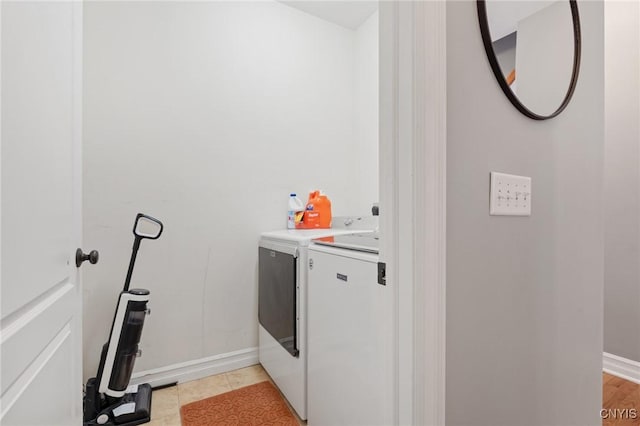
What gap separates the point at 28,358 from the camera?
631 millimetres

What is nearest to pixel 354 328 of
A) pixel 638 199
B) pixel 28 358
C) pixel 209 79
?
pixel 28 358

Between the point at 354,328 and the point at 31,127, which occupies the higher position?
the point at 31,127

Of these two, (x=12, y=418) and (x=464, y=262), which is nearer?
(x=12, y=418)

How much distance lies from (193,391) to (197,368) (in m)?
0.16

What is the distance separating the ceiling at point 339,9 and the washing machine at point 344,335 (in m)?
1.99

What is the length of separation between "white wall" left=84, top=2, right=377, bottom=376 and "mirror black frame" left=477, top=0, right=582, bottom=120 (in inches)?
59.5

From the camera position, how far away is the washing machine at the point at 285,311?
1.54 meters

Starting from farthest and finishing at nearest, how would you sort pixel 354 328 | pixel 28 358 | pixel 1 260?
pixel 354 328, pixel 28 358, pixel 1 260

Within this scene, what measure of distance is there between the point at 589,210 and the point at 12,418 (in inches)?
62.4

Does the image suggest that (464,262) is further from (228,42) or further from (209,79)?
(228,42)

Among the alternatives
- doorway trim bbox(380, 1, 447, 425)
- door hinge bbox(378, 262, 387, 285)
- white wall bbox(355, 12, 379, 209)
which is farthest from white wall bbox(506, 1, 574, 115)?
white wall bbox(355, 12, 379, 209)

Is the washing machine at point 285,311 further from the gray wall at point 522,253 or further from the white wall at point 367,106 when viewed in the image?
the gray wall at point 522,253

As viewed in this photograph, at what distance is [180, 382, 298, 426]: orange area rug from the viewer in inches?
62.2

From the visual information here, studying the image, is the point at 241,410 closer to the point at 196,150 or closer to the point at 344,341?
the point at 344,341
